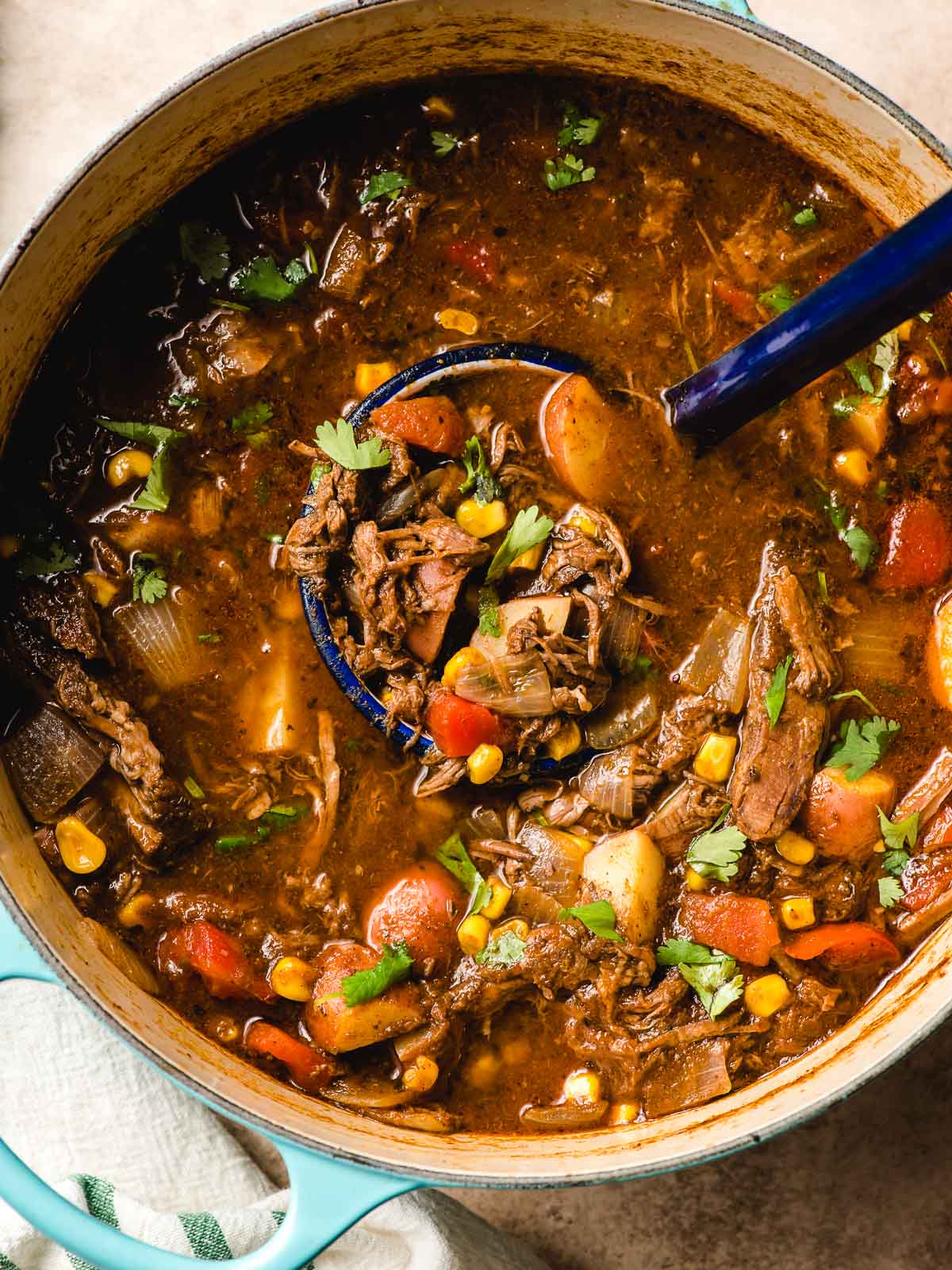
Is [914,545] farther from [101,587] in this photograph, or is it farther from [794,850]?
[101,587]

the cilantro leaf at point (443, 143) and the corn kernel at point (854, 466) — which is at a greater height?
the cilantro leaf at point (443, 143)

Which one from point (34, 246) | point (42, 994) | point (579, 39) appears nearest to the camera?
point (34, 246)

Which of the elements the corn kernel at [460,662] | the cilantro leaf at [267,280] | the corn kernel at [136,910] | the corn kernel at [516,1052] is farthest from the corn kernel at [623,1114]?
the cilantro leaf at [267,280]

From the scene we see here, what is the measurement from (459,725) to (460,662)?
17cm

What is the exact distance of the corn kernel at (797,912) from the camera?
3281 mm

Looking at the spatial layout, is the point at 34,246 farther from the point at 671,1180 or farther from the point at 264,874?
the point at 671,1180

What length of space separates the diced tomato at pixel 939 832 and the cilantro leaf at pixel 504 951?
3.97 ft

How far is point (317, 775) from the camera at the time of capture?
3258 millimetres

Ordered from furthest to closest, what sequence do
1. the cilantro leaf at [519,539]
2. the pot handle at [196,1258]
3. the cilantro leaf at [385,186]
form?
1. the cilantro leaf at [385,186]
2. the cilantro leaf at [519,539]
3. the pot handle at [196,1258]

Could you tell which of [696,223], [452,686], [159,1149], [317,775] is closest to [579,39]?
[696,223]

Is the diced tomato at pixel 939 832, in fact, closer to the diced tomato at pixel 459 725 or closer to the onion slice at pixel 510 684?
the onion slice at pixel 510 684

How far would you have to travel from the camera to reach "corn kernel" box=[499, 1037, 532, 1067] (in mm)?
3277

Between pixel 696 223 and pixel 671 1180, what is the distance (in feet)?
9.73

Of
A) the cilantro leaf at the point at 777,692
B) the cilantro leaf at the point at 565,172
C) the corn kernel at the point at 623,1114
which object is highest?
the cilantro leaf at the point at 565,172
